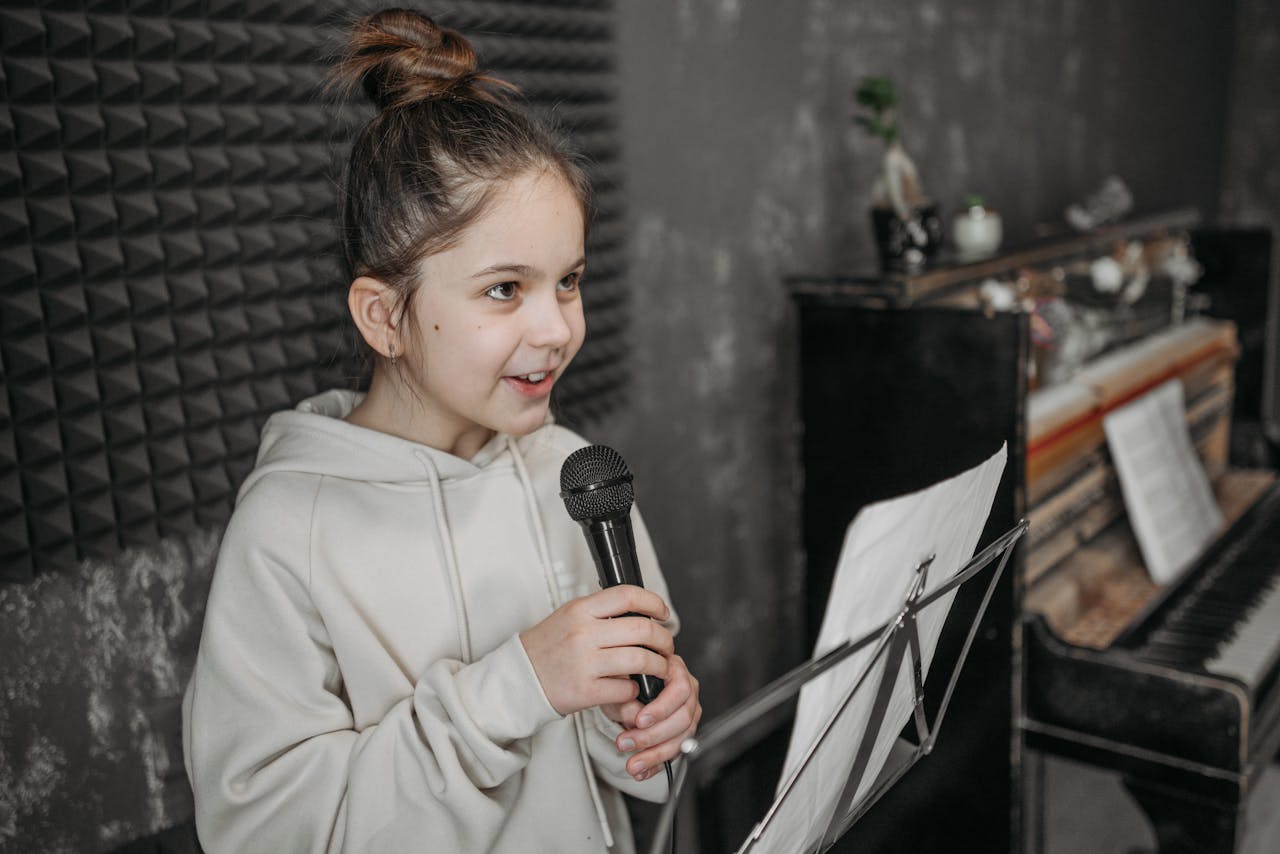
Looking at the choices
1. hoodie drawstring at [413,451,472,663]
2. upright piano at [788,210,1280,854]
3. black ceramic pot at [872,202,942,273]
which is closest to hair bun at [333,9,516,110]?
hoodie drawstring at [413,451,472,663]

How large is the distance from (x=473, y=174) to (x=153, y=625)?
858mm

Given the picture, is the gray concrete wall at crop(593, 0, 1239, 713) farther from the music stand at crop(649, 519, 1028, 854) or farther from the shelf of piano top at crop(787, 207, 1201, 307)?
the music stand at crop(649, 519, 1028, 854)

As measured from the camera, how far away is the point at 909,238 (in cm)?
231

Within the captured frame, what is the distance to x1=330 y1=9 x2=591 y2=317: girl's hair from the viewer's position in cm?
106

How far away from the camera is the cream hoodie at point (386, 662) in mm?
1014

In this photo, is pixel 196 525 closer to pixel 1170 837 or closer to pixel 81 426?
pixel 81 426

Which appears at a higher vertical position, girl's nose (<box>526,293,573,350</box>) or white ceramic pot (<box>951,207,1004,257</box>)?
white ceramic pot (<box>951,207,1004,257</box>)

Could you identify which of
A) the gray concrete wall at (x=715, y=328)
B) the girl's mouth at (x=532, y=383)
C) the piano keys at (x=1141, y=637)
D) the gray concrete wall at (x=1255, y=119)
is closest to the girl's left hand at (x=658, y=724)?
the girl's mouth at (x=532, y=383)

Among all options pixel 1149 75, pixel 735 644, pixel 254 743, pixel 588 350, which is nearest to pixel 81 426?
pixel 254 743

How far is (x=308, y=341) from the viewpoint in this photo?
1.60 metres

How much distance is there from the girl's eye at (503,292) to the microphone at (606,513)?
0.18m

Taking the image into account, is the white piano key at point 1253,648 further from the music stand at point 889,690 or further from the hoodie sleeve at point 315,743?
the hoodie sleeve at point 315,743

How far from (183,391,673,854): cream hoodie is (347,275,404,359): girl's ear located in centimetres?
12

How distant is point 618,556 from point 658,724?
0.56 ft
